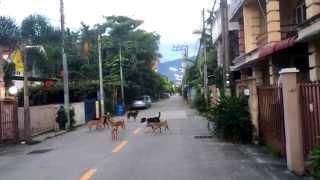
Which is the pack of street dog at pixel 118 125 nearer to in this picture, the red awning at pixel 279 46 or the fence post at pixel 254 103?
the fence post at pixel 254 103

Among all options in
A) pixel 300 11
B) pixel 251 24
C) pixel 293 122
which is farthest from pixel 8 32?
pixel 293 122

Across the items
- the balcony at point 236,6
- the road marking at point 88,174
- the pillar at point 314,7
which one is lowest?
the road marking at point 88,174

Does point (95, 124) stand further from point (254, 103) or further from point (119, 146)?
point (254, 103)

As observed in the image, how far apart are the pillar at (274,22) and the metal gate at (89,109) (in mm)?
25937

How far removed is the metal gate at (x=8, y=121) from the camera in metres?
26.4

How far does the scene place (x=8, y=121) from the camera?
26.9 metres

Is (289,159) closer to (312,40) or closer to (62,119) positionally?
(312,40)

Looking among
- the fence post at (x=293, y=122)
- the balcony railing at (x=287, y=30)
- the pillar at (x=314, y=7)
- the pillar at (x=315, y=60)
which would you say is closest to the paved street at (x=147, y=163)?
the fence post at (x=293, y=122)

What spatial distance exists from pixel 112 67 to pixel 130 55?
438 cm

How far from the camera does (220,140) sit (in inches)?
906

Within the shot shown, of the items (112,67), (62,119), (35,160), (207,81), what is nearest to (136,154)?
(35,160)

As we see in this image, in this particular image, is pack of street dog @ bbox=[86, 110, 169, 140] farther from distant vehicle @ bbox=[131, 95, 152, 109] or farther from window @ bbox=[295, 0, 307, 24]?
distant vehicle @ bbox=[131, 95, 152, 109]

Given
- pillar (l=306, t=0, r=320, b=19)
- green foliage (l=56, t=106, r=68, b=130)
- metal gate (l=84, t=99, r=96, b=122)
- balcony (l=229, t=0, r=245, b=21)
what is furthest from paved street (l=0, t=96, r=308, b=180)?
metal gate (l=84, t=99, r=96, b=122)

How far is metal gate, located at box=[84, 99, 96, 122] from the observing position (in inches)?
1902
